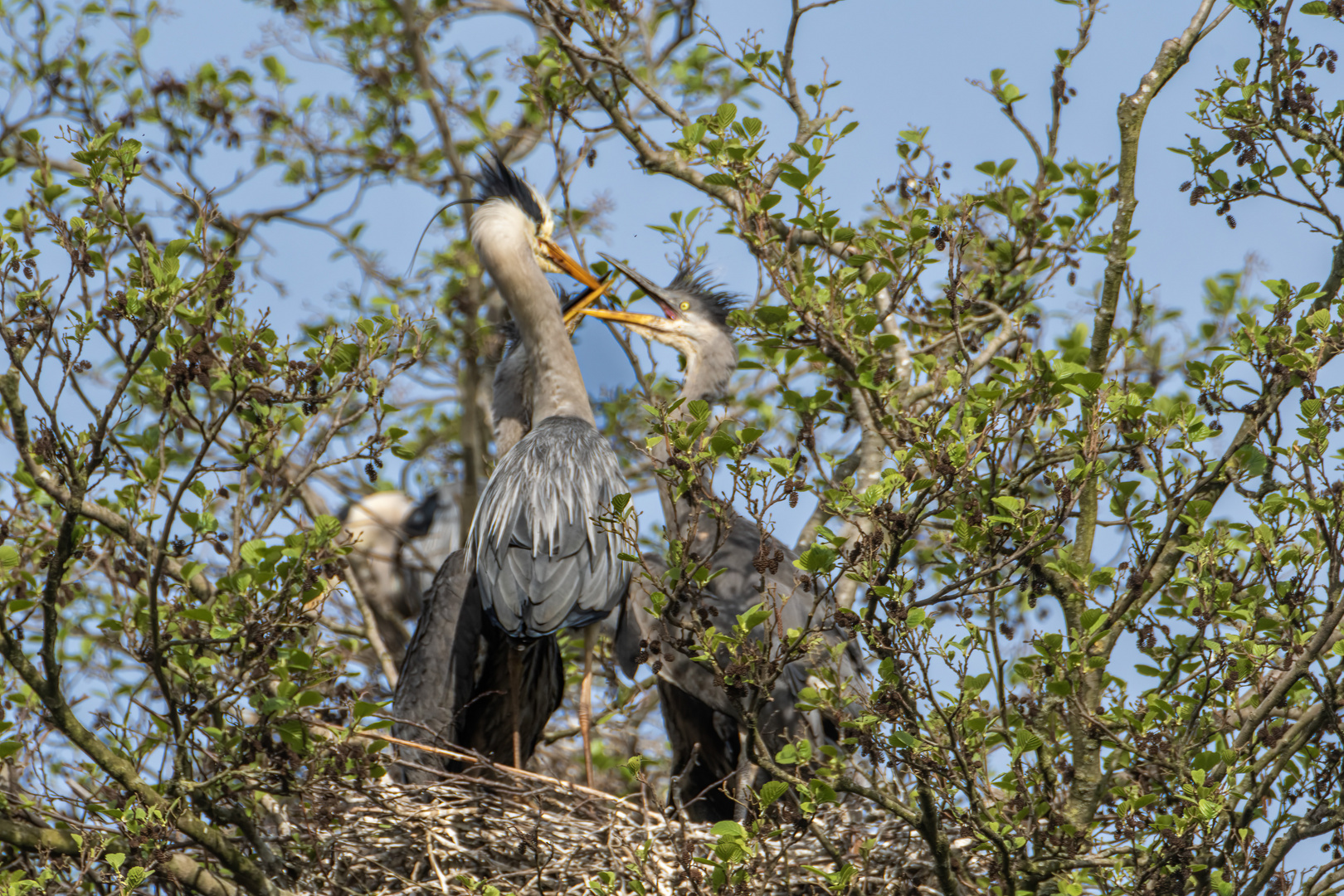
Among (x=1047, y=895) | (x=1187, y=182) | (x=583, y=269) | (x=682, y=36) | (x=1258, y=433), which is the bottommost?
(x=1047, y=895)

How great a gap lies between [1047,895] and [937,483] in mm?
1058

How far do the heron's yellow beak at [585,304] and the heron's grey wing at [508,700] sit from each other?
1799 mm

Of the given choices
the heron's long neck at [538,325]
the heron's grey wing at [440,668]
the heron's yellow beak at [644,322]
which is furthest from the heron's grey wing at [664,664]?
the heron's yellow beak at [644,322]

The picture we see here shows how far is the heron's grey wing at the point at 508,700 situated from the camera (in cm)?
516

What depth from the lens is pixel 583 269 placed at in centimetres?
662

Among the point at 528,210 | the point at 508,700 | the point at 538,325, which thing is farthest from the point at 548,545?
the point at 528,210

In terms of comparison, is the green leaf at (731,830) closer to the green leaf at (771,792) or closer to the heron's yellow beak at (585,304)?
the green leaf at (771,792)

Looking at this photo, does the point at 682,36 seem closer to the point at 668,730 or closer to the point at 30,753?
the point at 668,730

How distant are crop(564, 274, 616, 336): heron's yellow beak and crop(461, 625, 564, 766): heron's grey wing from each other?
1799 mm

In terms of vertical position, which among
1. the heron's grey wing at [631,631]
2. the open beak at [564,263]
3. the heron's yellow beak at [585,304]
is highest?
the open beak at [564,263]

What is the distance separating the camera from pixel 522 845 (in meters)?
4.07

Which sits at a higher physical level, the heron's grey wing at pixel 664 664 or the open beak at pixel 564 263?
the open beak at pixel 564 263

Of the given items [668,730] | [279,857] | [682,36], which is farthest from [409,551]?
[279,857]

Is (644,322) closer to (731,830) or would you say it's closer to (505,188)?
(505,188)
